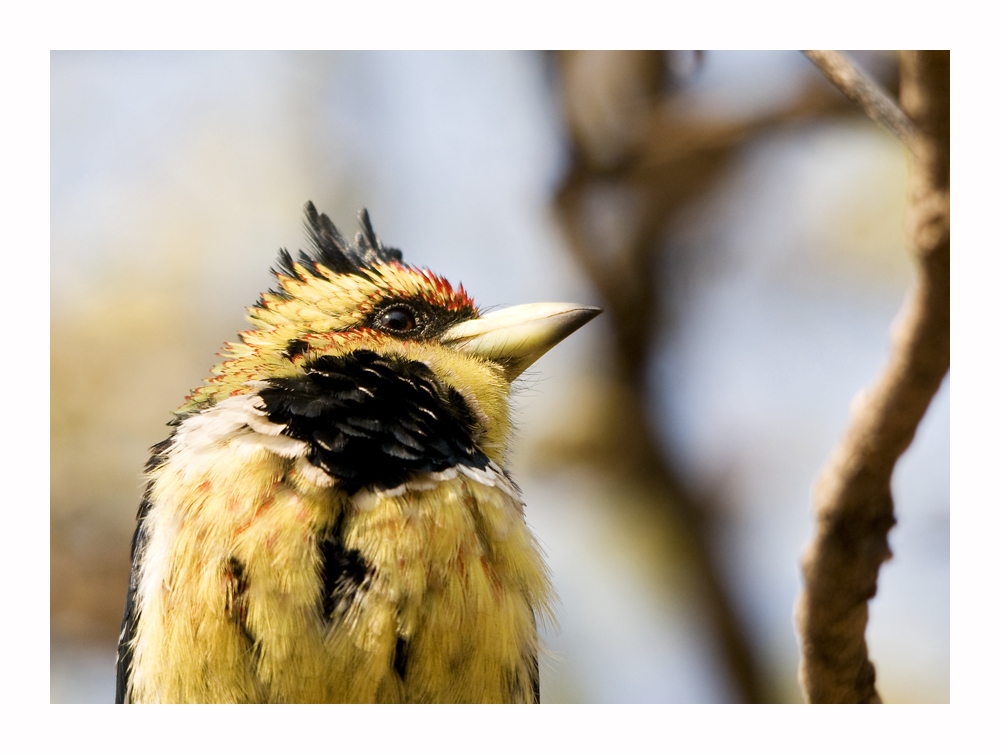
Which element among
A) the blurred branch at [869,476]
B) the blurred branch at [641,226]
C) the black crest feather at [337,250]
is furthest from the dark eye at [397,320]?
the blurred branch at [869,476]

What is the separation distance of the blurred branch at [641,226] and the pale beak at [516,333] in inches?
13.5

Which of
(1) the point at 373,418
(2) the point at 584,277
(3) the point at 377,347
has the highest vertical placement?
(2) the point at 584,277

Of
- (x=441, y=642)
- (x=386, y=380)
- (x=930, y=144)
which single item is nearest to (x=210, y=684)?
(x=441, y=642)

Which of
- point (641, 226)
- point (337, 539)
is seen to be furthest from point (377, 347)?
point (641, 226)

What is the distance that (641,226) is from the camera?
2.07 meters

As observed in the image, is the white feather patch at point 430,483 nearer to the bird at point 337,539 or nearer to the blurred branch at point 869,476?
the bird at point 337,539

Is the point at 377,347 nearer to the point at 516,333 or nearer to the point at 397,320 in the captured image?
the point at 397,320

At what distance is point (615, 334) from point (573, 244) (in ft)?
0.83

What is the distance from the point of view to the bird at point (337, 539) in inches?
54.8

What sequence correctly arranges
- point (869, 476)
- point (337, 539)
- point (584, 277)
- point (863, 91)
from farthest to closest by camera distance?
point (584, 277) < point (863, 91) < point (869, 476) < point (337, 539)

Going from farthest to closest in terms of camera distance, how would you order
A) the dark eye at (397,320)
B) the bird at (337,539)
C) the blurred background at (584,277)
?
the blurred background at (584,277) → the dark eye at (397,320) → the bird at (337,539)

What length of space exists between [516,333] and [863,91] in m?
0.95

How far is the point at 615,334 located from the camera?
6.74ft
